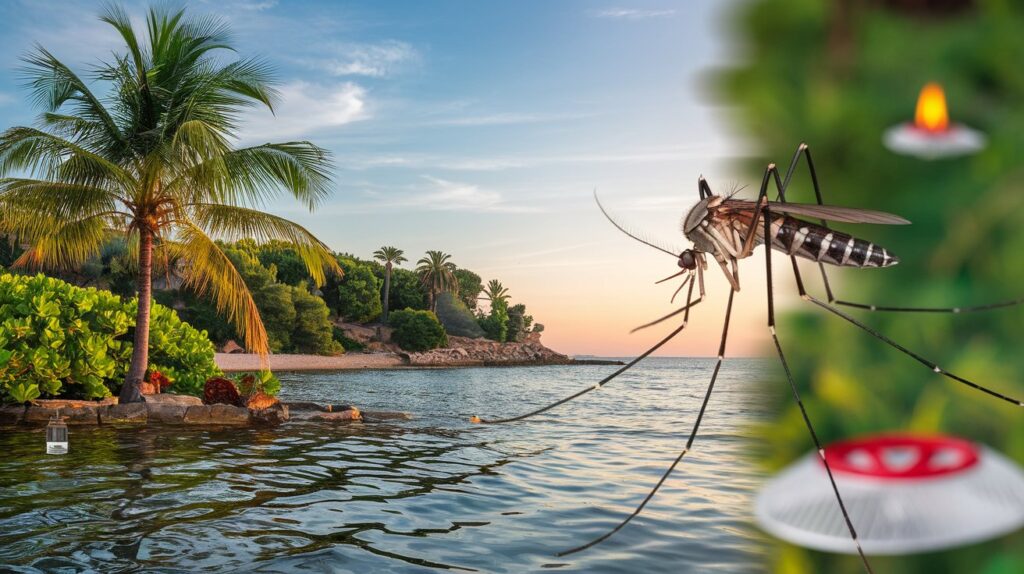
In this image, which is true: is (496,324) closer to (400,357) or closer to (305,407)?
(400,357)

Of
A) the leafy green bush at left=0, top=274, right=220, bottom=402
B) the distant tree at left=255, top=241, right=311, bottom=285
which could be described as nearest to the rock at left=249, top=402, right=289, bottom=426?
the leafy green bush at left=0, top=274, right=220, bottom=402

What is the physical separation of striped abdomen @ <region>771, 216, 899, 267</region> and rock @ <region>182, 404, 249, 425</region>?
62.7 ft

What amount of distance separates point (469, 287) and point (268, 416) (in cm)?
9218

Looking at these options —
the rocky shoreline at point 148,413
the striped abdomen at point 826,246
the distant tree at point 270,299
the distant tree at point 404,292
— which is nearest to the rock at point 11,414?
the rocky shoreline at point 148,413

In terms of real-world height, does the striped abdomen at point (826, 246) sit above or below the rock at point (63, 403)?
above

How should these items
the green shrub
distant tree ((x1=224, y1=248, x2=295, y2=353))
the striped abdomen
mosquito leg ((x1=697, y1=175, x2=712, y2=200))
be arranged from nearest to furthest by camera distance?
the striped abdomen
mosquito leg ((x1=697, y1=175, x2=712, y2=200))
distant tree ((x1=224, y1=248, x2=295, y2=353))
the green shrub

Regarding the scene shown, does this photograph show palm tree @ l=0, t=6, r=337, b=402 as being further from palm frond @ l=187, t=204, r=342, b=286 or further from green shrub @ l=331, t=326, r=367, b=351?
green shrub @ l=331, t=326, r=367, b=351

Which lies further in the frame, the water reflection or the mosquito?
the water reflection

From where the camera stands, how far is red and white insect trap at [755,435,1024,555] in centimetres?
99

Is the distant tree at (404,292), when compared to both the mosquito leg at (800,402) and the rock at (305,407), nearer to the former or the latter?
the rock at (305,407)

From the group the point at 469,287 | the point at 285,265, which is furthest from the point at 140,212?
the point at 469,287

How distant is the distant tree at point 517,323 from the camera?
366ft

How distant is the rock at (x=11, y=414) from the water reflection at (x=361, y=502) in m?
2.21

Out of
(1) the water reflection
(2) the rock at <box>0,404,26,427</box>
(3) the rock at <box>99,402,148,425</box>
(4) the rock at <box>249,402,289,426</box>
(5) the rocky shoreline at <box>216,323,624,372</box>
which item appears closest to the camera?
(1) the water reflection
